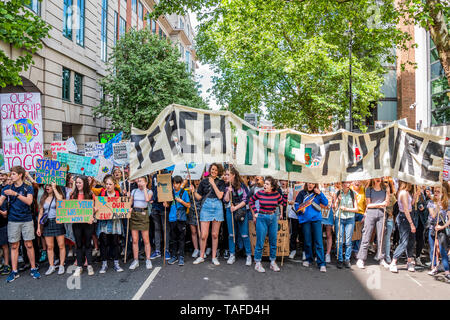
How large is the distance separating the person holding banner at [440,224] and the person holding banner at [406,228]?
35 centimetres

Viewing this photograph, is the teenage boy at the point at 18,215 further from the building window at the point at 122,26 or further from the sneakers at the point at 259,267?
the building window at the point at 122,26

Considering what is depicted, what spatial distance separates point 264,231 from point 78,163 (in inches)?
162

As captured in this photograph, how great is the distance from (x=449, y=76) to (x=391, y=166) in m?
3.49

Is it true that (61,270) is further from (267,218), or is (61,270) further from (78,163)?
(267,218)

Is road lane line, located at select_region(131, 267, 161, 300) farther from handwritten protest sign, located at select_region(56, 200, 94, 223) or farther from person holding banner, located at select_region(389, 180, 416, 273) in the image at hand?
person holding banner, located at select_region(389, 180, 416, 273)

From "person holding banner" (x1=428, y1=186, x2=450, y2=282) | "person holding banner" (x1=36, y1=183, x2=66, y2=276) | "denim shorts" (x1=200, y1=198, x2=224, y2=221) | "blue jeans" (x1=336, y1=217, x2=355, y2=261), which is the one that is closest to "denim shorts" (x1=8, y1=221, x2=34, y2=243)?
"person holding banner" (x1=36, y1=183, x2=66, y2=276)

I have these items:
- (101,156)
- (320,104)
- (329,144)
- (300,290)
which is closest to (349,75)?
(320,104)

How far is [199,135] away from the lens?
6801 mm

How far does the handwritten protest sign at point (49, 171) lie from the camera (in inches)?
258

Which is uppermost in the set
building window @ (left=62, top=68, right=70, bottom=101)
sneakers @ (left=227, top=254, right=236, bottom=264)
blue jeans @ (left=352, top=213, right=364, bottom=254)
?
building window @ (left=62, top=68, right=70, bottom=101)

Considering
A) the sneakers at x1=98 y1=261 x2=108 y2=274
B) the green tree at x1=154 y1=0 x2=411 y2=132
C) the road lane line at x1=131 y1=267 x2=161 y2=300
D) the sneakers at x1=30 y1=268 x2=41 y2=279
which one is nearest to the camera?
the road lane line at x1=131 y1=267 x2=161 y2=300

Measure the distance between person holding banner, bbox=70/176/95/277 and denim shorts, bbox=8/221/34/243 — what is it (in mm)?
791

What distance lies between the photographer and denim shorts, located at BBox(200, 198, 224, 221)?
7.14 metres

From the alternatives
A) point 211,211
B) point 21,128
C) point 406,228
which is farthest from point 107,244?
point 406,228
